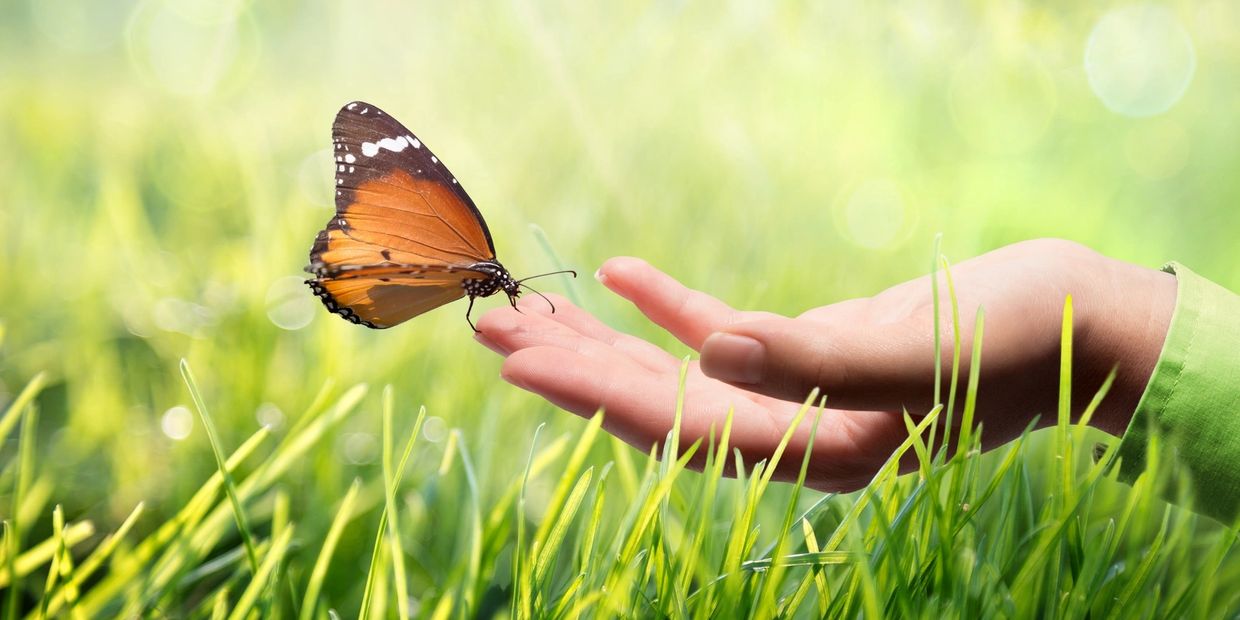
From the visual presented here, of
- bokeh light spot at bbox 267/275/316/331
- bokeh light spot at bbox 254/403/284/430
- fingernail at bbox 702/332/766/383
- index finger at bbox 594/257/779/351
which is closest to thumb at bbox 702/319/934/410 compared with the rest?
fingernail at bbox 702/332/766/383

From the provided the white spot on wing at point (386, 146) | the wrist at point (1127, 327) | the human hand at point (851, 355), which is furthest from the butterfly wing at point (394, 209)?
the wrist at point (1127, 327)

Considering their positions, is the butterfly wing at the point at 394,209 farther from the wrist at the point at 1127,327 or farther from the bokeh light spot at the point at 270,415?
the wrist at the point at 1127,327

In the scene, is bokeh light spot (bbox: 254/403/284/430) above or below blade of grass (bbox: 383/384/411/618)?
below

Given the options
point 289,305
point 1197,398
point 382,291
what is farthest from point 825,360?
point 289,305

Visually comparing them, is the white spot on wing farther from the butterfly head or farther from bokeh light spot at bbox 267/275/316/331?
bokeh light spot at bbox 267/275/316/331

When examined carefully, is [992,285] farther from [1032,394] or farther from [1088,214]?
[1088,214]

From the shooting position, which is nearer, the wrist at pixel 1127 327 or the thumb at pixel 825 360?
the thumb at pixel 825 360
